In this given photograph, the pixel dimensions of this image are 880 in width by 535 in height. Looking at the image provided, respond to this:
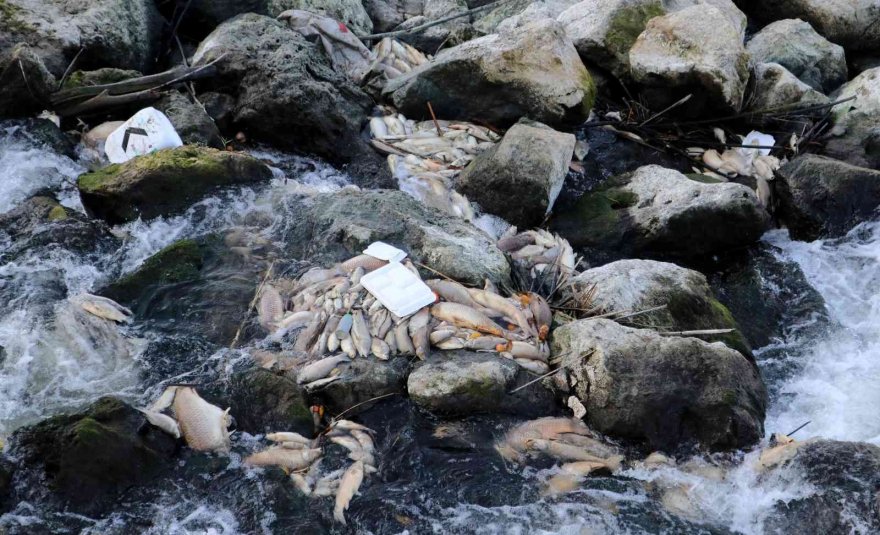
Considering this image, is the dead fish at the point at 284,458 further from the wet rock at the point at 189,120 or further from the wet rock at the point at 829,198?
the wet rock at the point at 829,198

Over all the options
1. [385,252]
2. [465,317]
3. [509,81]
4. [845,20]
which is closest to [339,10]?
[509,81]

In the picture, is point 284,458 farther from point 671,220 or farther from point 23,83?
point 23,83

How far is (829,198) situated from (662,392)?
3.84m

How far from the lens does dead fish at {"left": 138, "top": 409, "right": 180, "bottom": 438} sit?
4.93 m

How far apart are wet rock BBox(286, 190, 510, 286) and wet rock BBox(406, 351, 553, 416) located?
0.93 metres

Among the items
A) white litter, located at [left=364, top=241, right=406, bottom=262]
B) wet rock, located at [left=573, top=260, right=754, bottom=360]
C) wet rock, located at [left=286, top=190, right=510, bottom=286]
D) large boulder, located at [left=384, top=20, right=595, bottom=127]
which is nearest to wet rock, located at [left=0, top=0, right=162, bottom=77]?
large boulder, located at [left=384, top=20, right=595, bottom=127]

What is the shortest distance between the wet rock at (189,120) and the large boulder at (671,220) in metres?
3.44

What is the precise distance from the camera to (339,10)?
10109 mm

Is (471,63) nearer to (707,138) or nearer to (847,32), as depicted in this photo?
(707,138)

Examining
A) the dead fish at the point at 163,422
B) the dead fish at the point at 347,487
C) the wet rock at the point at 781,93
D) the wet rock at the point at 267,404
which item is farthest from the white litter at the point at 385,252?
the wet rock at the point at 781,93

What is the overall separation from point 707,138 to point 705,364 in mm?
4489

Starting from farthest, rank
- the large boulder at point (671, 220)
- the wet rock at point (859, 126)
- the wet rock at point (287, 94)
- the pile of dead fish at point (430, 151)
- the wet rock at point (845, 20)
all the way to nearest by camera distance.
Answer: the wet rock at point (845, 20) → the wet rock at point (859, 126) → the wet rock at point (287, 94) → the pile of dead fish at point (430, 151) → the large boulder at point (671, 220)

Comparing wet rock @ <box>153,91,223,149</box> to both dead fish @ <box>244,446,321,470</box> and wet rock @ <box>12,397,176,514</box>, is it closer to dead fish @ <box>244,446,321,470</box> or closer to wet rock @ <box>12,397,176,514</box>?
wet rock @ <box>12,397,176,514</box>

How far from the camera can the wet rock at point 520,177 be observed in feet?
25.0
